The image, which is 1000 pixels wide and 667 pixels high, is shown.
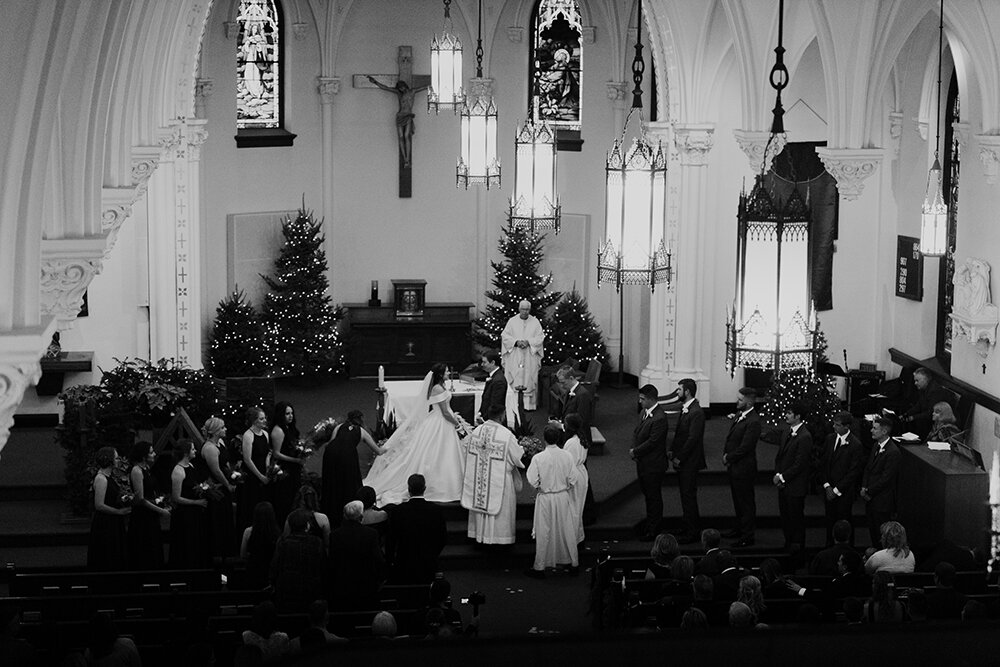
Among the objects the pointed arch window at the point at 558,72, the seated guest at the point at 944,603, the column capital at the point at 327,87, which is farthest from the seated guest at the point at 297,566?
the pointed arch window at the point at 558,72

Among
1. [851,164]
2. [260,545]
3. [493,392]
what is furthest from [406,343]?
[260,545]

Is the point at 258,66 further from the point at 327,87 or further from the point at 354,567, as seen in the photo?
the point at 354,567

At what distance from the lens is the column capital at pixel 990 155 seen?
52.6 ft

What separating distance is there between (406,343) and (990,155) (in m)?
10.1

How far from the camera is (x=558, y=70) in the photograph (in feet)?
80.2

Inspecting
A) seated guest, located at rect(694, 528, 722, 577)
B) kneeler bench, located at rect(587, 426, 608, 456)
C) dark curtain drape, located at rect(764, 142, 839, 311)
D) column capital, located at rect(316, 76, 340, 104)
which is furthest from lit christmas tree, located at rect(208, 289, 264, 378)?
seated guest, located at rect(694, 528, 722, 577)

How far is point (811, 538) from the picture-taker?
1614 cm

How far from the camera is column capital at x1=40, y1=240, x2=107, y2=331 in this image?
918 centimetres

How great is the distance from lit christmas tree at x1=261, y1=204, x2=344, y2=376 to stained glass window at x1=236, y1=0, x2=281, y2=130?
1.83m

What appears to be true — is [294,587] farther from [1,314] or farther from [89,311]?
[89,311]

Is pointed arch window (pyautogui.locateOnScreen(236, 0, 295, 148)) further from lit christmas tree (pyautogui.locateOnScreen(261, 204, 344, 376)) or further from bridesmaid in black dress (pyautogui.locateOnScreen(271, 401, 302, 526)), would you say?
bridesmaid in black dress (pyautogui.locateOnScreen(271, 401, 302, 526))

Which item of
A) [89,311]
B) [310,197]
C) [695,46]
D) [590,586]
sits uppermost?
[695,46]

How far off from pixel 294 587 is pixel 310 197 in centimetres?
1362

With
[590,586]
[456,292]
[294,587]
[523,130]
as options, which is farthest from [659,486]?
[456,292]
